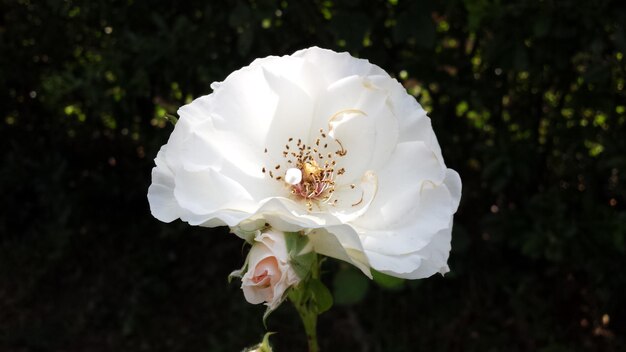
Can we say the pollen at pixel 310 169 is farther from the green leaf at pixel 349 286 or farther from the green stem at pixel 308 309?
the green leaf at pixel 349 286

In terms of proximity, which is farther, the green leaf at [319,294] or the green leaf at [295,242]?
the green leaf at [319,294]

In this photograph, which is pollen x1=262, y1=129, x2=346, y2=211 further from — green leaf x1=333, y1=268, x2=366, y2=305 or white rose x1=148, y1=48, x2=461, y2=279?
green leaf x1=333, y1=268, x2=366, y2=305

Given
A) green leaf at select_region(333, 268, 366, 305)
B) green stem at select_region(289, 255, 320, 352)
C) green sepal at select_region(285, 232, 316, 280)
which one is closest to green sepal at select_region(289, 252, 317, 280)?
green sepal at select_region(285, 232, 316, 280)

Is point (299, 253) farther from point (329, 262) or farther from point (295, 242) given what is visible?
point (329, 262)

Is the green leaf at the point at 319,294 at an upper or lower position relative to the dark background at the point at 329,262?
upper

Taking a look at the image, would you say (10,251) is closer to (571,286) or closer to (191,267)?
(191,267)

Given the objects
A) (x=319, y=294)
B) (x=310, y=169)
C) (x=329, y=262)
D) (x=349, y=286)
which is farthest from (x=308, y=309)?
(x=329, y=262)

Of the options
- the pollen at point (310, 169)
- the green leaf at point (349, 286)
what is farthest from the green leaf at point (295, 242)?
the green leaf at point (349, 286)

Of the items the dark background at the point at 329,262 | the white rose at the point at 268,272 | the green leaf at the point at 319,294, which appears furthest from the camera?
the dark background at the point at 329,262

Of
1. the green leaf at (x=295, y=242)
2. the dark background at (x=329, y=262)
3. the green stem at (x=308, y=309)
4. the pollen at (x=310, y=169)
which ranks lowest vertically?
the dark background at (x=329, y=262)
